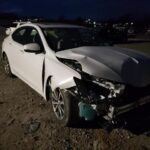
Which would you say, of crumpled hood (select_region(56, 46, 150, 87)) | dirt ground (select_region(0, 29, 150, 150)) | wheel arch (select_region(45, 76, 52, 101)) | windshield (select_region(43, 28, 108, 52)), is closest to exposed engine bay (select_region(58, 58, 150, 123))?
crumpled hood (select_region(56, 46, 150, 87))

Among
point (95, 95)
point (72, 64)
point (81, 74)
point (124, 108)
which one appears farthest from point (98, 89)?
point (72, 64)

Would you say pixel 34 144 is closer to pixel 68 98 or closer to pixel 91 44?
pixel 68 98

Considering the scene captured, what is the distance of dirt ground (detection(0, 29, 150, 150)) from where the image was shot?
4277 mm

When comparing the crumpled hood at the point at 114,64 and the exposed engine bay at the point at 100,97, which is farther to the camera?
the crumpled hood at the point at 114,64

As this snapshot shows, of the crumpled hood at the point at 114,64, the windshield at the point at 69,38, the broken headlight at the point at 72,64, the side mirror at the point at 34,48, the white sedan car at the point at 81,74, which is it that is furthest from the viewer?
the windshield at the point at 69,38

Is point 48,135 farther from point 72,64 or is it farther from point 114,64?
point 114,64

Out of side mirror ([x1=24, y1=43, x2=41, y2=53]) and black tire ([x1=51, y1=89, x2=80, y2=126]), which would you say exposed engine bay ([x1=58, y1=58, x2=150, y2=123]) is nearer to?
black tire ([x1=51, y1=89, x2=80, y2=126])

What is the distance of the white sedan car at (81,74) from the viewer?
4.06m

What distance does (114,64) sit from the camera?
4.55m

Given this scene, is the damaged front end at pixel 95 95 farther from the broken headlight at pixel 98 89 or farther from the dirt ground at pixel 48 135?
the dirt ground at pixel 48 135

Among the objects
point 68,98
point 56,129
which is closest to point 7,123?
point 56,129

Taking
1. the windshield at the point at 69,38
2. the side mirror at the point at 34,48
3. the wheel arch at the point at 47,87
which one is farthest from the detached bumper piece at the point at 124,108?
the side mirror at the point at 34,48

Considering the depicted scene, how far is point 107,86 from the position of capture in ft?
13.5

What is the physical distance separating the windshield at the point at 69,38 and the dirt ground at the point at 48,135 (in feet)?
4.22
